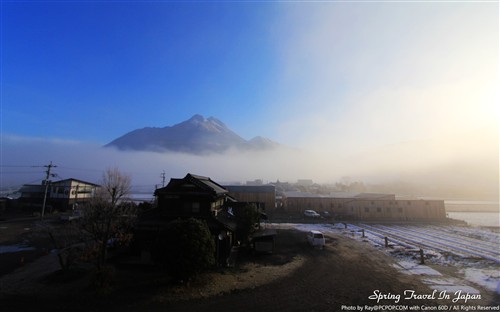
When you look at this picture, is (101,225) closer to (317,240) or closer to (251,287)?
(251,287)

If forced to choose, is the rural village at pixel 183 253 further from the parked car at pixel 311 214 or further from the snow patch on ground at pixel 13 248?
the parked car at pixel 311 214

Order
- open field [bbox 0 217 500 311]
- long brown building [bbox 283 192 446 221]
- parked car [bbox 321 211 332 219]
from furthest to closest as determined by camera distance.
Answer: parked car [bbox 321 211 332 219] < long brown building [bbox 283 192 446 221] < open field [bbox 0 217 500 311]

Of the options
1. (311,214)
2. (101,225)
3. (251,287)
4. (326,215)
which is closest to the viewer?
(251,287)

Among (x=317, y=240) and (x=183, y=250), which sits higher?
(x=183, y=250)

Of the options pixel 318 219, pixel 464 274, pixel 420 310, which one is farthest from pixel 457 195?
pixel 420 310

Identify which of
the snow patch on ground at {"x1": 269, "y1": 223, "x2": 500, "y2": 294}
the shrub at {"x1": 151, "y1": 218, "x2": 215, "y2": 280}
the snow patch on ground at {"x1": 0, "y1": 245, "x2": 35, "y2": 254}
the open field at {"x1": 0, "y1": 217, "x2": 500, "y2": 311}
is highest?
the shrub at {"x1": 151, "y1": 218, "x2": 215, "y2": 280}

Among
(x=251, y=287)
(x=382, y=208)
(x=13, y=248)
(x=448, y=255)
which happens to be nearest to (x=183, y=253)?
(x=251, y=287)

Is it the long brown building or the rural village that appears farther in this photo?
the long brown building

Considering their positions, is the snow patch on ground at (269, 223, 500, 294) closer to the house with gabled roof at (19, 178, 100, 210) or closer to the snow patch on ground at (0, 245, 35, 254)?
the snow patch on ground at (0, 245, 35, 254)

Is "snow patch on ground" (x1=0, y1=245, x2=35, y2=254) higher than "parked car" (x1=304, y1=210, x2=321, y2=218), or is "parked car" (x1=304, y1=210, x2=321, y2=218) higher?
"parked car" (x1=304, y1=210, x2=321, y2=218)

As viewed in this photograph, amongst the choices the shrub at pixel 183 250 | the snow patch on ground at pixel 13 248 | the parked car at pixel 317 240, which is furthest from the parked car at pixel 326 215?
the snow patch on ground at pixel 13 248

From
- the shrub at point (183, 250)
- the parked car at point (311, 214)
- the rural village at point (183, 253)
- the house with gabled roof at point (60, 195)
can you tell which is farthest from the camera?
the house with gabled roof at point (60, 195)

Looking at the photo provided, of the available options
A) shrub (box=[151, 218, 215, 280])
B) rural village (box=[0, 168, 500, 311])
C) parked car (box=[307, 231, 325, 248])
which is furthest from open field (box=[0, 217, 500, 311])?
parked car (box=[307, 231, 325, 248])

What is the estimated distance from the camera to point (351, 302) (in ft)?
45.9
